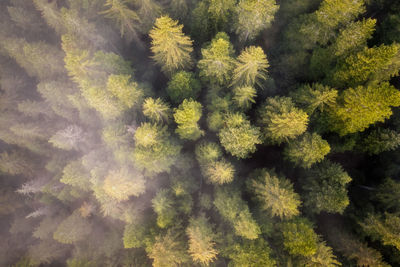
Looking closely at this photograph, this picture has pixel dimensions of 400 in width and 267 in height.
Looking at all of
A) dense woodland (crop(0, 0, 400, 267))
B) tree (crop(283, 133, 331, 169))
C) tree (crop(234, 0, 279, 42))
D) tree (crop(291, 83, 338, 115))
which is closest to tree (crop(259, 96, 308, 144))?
dense woodland (crop(0, 0, 400, 267))

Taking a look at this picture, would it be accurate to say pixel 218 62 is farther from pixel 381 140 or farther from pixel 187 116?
pixel 381 140

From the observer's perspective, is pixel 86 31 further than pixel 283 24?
No

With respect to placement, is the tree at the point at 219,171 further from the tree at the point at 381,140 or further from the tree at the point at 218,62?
the tree at the point at 381,140

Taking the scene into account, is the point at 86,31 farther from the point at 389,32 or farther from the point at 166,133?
the point at 389,32

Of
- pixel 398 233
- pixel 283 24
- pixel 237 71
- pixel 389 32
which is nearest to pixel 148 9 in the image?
pixel 237 71

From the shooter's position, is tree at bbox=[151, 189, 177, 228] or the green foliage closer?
the green foliage

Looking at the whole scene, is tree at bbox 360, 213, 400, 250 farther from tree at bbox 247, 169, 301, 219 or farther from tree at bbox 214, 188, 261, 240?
tree at bbox 214, 188, 261, 240

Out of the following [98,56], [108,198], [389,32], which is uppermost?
[389,32]
